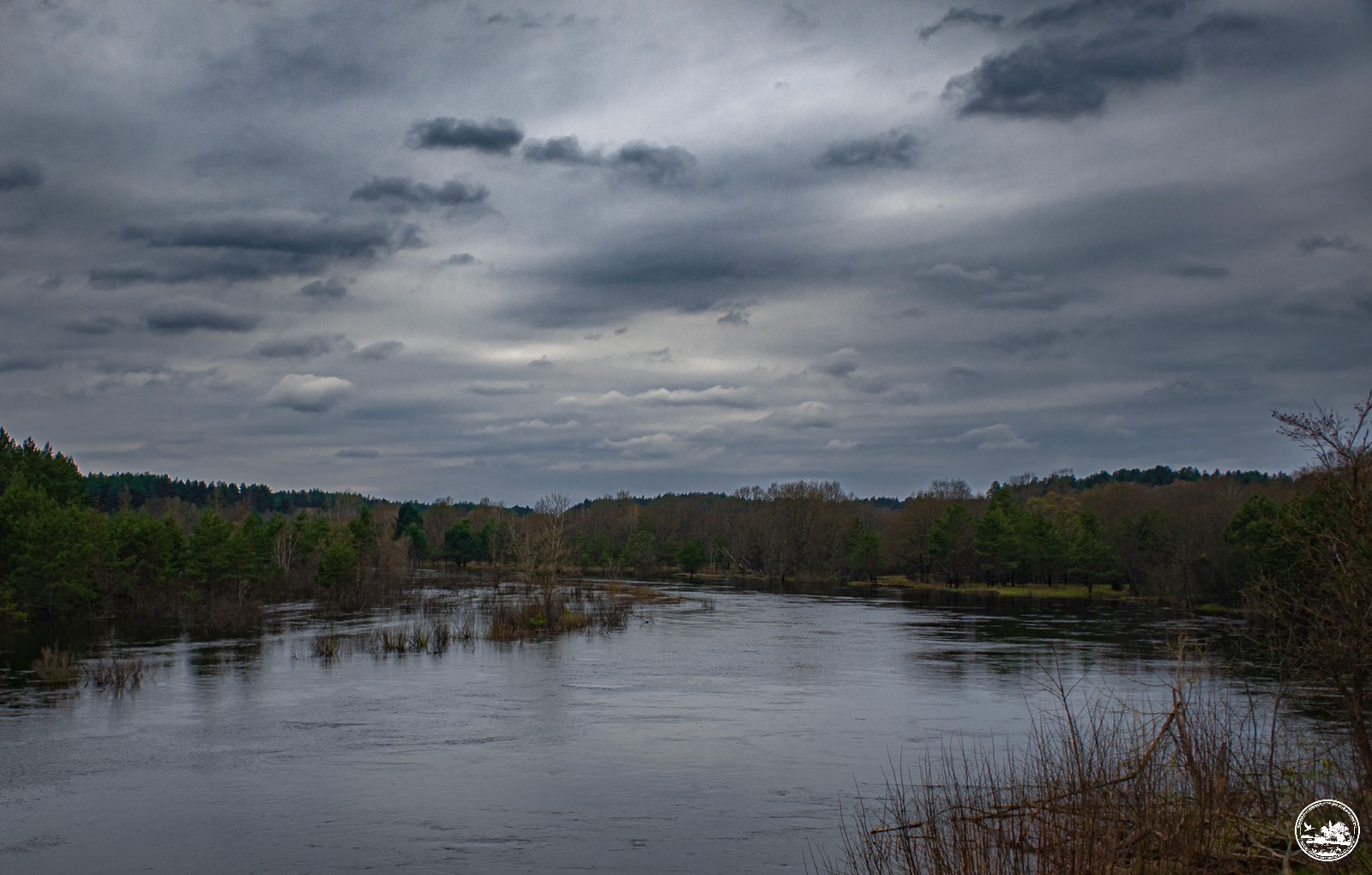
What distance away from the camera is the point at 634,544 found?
131 metres

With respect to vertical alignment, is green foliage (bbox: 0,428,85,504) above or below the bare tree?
above

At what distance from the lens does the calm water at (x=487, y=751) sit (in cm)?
1650

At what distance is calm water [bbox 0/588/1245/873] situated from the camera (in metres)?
16.5

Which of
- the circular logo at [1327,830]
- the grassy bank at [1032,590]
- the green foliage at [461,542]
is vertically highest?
the green foliage at [461,542]

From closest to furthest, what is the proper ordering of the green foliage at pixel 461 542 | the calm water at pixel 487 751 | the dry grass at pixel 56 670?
the calm water at pixel 487 751 < the dry grass at pixel 56 670 < the green foliage at pixel 461 542

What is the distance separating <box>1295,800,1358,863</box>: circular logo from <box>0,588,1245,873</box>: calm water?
6.86m

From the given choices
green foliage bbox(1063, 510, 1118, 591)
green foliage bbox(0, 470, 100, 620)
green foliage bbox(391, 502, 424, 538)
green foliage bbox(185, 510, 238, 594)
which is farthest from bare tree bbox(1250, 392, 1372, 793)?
green foliage bbox(391, 502, 424, 538)

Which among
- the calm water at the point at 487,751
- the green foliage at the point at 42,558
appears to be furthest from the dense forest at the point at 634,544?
the calm water at the point at 487,751

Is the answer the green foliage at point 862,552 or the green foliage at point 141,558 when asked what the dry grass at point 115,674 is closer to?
the green foliage at point 141,558

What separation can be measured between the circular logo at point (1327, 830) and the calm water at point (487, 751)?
22.5 ft

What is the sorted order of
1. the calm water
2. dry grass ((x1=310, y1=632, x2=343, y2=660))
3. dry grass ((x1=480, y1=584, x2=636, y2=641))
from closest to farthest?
the calm water
dry grass ((x1=310, y1=632, x2=343, y2=660))
dry grass ((x1=480, y1=584, x2=636, y2=641))

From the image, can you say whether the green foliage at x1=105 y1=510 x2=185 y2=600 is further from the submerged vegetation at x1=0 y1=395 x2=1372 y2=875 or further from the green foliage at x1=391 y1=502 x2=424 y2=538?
the green foliage at x1=391 y1=502 x2=424 y2=538

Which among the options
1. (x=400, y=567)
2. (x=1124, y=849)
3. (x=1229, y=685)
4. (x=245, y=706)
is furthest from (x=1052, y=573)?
(x=1124, y=849)

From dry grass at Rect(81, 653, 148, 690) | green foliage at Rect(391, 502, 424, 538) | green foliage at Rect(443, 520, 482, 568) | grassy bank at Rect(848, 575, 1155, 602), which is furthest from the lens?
green foliage at Rect(391, 502, 424, 538)
